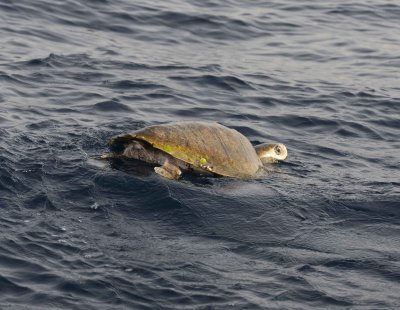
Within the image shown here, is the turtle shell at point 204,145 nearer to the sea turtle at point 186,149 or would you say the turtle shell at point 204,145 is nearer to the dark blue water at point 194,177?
the sea turtle at point 186,149

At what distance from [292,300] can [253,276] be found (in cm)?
47

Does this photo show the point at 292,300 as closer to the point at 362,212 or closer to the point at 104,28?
the point at 362,212

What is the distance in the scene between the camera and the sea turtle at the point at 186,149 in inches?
377

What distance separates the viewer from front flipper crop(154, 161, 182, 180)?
30.8ft

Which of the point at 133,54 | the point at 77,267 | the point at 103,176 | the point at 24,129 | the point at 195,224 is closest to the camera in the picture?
the point at 77,267

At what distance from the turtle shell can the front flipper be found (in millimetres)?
131

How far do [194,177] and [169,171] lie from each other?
35 centimetres

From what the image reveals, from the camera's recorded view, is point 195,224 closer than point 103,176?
Yes

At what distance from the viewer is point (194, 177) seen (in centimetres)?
971

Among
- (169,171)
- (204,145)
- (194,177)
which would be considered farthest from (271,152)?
(169,171)

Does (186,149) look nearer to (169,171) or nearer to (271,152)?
(169,171)

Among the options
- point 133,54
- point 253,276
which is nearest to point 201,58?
point 133,54

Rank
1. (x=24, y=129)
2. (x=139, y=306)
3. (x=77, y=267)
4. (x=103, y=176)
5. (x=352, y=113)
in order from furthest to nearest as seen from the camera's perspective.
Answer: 1. (x=352, y=113)
2. (x=24, y=129)
3. (x=103, y=176)
4. (x=77, y=267)
5. (x=139, y=306)

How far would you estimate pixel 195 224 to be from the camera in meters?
8.41
